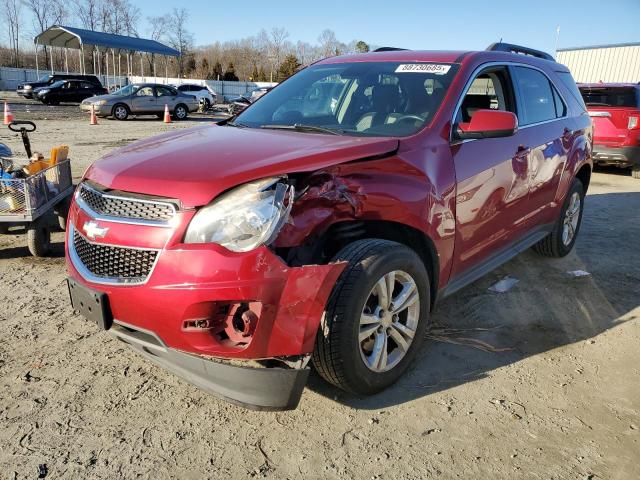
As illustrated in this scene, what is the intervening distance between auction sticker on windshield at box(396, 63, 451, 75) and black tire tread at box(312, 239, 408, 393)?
1563mm

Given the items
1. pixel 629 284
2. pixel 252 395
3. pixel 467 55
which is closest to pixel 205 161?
pixel 252 395

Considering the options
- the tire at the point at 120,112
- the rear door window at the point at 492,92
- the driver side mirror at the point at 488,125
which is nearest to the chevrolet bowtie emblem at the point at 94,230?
the driver side mirror at the point at 488,125

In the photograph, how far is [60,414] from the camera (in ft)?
8.86

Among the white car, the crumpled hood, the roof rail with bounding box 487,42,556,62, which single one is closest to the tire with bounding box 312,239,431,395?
the crumpled hood

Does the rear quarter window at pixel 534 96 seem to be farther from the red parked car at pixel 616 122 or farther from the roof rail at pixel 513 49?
the red parked car at pixel 616 122

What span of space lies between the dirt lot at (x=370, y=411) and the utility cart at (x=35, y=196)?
36.3 inches

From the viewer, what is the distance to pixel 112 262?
2.48 m

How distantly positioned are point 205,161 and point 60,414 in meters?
1.47

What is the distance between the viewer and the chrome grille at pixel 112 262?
2.36m

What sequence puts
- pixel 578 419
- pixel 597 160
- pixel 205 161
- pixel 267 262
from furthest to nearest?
pixel 597 160 < pixel 578 419 < pixel 205 161 < pixel 267 262

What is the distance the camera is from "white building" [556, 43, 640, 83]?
30969mm

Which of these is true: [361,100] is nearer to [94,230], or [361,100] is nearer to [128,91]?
[94,230]

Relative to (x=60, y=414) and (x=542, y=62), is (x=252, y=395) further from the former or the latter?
(x=542, y=62)

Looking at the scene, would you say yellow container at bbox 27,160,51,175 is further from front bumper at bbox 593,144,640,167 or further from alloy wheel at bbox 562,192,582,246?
front bumper at bbox 593,144,640,167
